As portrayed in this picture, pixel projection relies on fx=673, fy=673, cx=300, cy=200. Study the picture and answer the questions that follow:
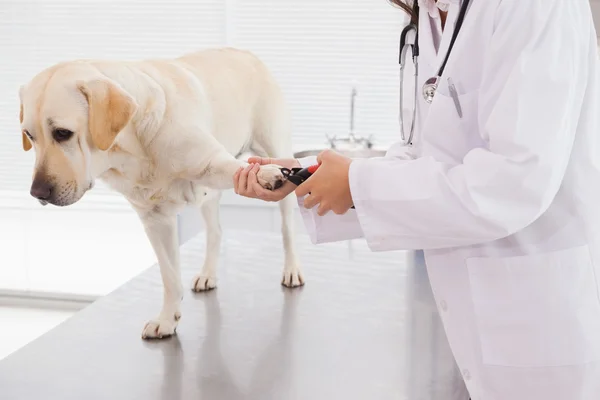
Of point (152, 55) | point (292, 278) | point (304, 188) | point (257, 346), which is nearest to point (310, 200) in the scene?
point (304, 188)

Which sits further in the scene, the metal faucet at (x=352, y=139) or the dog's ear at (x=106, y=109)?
the metal faucet at (x=352, y=139)

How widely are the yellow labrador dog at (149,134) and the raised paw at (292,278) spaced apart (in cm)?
35

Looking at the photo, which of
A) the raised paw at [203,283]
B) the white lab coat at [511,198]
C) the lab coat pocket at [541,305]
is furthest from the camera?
the raised paw at [203,283]

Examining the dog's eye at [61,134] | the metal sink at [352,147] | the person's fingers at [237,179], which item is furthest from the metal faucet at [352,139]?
the dog's eye at [61,134]

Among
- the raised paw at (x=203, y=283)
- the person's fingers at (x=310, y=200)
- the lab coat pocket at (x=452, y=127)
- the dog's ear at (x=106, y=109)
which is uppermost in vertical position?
the lab coat pocket at (x=452, y=127)

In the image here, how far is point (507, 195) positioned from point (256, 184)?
17.1 inches

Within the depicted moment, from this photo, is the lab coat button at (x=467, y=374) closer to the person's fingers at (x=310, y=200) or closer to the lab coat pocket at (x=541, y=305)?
the lab coat pocket at (x=541, y=305)

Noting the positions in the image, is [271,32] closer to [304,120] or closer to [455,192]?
[304,120]

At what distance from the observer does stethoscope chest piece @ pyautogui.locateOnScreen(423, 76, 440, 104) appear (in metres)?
0.87

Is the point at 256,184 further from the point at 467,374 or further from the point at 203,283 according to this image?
the point at 203,283

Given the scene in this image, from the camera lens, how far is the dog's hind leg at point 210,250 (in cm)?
172

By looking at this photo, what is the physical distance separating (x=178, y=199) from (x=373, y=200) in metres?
0.61

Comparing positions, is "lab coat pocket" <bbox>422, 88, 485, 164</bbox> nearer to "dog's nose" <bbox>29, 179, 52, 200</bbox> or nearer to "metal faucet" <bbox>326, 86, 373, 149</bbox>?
"dog's nose" <bbox>29, 179, 52, 200</bbox>

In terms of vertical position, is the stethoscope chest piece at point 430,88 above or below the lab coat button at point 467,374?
above
